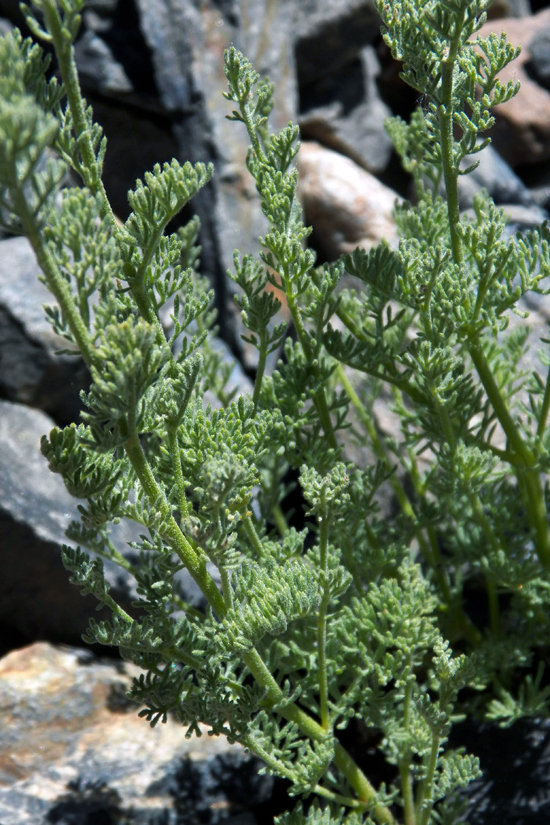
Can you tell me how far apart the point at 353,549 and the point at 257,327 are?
69 centimetres

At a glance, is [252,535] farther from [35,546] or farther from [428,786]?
[35,546]

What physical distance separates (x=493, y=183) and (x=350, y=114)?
91cm

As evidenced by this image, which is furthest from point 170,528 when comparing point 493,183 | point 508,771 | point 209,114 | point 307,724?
point 493,183

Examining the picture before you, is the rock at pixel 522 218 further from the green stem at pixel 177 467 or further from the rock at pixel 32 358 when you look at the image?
the green stem at pixel 177 467

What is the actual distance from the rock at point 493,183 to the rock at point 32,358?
198cm

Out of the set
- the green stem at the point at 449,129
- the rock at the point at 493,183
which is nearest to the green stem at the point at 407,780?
the green stem at the point at 449,129

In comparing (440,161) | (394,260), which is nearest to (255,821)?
(394,260)

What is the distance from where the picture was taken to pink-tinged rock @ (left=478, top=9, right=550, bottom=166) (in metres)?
4.01

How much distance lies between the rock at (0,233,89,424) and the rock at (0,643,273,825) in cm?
98

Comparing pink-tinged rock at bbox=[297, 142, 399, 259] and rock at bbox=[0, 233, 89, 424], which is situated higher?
pink-tinged rock at bbox=[297, 142, 399, 259]

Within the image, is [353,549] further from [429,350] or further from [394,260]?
[394,260]

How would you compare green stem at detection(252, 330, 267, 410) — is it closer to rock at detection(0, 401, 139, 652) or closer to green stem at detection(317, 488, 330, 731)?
green stem at detection(317, 488, 330, 731)

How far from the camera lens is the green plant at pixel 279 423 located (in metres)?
1.22

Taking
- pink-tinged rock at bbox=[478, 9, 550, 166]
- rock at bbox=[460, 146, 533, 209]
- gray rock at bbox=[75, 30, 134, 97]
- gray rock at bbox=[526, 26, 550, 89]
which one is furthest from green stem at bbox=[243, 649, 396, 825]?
gray rock at bbox=[526, 26, 550, 89]
